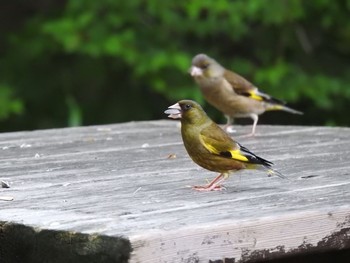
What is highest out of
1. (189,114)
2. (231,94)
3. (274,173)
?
(189,114)

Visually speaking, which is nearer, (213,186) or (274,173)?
(213,186)

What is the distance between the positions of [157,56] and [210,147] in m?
6.11

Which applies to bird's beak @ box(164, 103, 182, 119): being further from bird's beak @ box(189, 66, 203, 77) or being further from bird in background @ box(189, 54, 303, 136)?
bird's beak @ box(189, 66, 203, 77)

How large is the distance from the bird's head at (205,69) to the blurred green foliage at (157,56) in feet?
7.01

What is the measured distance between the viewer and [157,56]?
9609mm

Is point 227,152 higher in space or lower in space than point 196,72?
higher

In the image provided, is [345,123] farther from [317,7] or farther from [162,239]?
[162,239]

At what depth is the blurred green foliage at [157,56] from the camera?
32.0 ft

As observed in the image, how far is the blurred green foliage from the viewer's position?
9.74 metres

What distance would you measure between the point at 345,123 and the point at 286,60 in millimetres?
932

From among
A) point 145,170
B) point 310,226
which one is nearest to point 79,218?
point 310,226

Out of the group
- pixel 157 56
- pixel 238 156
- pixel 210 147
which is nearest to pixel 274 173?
pixel 238 156

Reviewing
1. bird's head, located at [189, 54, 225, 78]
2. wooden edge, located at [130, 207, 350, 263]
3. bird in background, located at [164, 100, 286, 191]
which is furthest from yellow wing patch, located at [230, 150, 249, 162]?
bird's head, located at [189, 54, 225, 78]

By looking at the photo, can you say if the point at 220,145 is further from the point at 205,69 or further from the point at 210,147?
the point at 205,69
